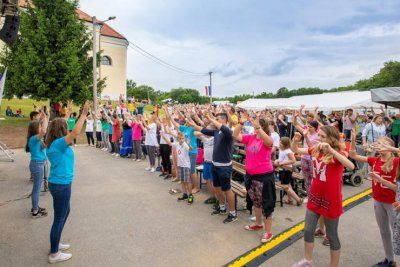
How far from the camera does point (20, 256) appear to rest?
4320 mm

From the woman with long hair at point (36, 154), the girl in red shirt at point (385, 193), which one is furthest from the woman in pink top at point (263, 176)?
A: the woman with long hair at point (36, 154)

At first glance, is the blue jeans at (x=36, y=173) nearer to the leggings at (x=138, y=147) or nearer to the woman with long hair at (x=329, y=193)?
the woman with long hair at (x=329, y=193)

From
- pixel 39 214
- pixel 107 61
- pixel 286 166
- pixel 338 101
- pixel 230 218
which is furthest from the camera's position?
pixel 107 61

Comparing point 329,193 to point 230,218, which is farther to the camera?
point 230,218

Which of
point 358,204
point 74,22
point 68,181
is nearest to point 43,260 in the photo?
point 68,181

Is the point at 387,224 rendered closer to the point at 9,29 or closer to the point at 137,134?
the point at 9,29

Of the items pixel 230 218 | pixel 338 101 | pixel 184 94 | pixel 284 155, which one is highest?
pixel 184 94

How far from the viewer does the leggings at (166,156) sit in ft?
30.1

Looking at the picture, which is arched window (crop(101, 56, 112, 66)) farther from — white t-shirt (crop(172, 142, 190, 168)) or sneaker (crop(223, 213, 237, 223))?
sneaker (crop(223, 213, 237, 223))

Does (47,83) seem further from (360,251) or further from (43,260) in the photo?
(360,251)

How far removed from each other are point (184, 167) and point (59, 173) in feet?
10.1

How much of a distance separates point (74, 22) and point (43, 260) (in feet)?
68.8

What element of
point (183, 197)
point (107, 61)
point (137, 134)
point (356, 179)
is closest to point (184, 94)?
point (107, 61)

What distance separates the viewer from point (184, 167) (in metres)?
6.70
